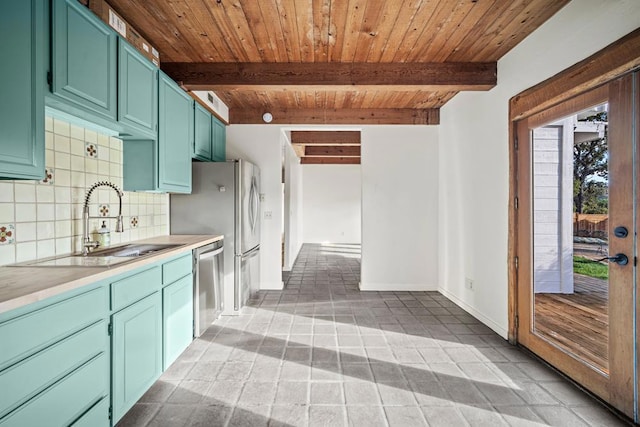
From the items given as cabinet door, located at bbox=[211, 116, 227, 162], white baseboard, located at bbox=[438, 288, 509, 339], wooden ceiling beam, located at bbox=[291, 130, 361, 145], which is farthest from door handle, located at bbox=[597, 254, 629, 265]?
wooden ceiling beam, located at bbox=[291, 130, 361, 145]

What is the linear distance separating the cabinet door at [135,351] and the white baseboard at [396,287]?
291cm

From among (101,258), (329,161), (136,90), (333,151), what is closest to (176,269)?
(101,258)

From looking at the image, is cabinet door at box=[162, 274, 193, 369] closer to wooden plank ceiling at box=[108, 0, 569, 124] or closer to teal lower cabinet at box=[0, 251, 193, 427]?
teal lower cabinet at box=[0, 251, 193, 427]

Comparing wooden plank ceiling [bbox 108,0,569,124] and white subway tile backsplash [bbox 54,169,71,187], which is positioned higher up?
wooden plank ceiling [bbox 108,0,569,124]

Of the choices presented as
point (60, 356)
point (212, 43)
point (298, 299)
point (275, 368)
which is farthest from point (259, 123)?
point (60, 356)

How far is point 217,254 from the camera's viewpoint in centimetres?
310

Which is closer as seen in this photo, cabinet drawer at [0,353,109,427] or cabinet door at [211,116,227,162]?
cabinet drawer at [0,353,109,427]

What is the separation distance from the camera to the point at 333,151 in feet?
26.2

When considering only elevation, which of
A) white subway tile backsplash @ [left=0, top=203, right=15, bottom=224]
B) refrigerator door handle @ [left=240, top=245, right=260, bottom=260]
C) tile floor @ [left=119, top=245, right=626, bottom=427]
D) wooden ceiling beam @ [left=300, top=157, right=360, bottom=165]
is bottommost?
tile floor @ [left=119, top=245, right=626, bottom=427]

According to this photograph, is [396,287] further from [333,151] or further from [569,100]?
[333,151]

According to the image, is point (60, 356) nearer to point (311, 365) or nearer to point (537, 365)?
point (311, 365)

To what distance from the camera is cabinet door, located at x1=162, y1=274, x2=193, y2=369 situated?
2.19 meters

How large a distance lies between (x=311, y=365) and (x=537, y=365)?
1660mm

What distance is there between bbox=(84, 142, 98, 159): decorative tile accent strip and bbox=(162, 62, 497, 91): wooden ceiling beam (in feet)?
3.59
